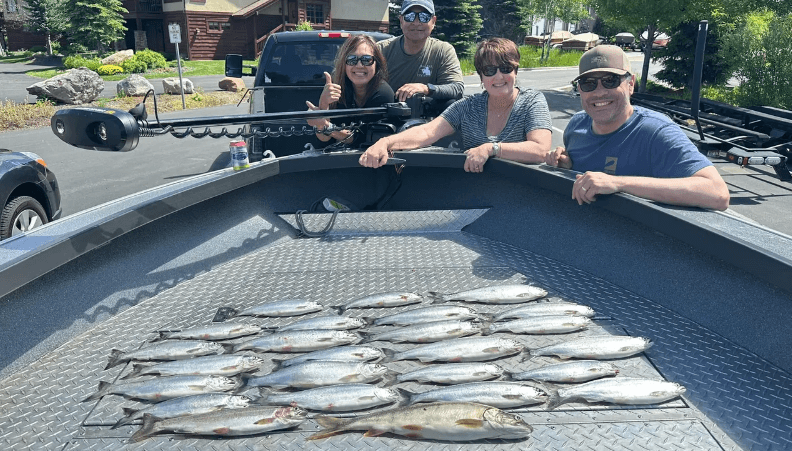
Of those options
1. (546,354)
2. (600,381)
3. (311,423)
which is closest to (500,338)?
(546,354)

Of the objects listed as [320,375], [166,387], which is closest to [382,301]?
[320,375]

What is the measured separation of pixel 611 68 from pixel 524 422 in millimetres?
2279

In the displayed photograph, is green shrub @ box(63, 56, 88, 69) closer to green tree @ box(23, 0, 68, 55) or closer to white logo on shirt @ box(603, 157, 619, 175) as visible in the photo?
green tree @ box(23, 0, 68, 55)

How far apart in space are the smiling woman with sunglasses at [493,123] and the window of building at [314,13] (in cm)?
4854

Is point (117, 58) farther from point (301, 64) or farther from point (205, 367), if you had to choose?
point (205, 367)

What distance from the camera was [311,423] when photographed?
7.13 ft

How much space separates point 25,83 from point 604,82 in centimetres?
3467

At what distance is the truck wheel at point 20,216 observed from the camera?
5.44 m

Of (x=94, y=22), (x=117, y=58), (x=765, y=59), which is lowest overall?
(x=765, y=59)

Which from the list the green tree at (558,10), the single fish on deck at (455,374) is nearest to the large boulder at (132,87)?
the single fish on deck at (455,374)

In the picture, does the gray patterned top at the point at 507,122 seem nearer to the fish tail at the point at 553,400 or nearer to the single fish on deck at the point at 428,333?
the single fish on deck at the point at 428,333

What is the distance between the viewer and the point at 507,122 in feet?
13.6

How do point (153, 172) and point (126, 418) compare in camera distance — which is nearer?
point (126, 418)

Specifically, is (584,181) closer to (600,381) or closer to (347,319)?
(600,381)
